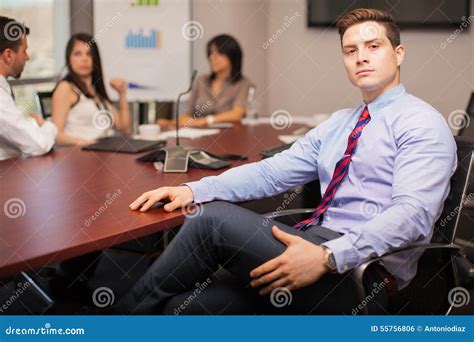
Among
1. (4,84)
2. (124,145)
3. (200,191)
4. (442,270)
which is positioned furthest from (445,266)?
(4,84)

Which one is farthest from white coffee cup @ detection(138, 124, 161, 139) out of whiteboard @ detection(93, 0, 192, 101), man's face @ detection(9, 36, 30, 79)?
whiteboard @ detection(93, 0, 192, 101)

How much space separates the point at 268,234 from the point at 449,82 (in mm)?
3589

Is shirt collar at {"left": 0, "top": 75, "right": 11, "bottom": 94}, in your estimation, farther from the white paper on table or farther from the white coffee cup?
the white paper on table

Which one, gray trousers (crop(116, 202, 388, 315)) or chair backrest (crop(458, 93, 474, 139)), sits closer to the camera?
gray trousers (crop(116, 202, 388, 315))

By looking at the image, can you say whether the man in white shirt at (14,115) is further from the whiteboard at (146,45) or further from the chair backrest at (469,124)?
the whiteboard at (146,45)

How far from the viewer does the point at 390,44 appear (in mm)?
2006

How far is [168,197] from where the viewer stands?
2.00 meters

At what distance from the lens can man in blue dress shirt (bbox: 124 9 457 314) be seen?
1.71 metres

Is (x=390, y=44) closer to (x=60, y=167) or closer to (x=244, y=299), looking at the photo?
(x=244, y=299)

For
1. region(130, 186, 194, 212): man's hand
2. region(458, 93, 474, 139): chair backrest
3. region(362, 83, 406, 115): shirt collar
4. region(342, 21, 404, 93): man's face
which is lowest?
region(130, 186, 194, 212): man's hand

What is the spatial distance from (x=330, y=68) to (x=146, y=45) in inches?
60.7

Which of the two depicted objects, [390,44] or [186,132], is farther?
[186,132]

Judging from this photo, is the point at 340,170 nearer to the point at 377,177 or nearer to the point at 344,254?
the point at 377,177
